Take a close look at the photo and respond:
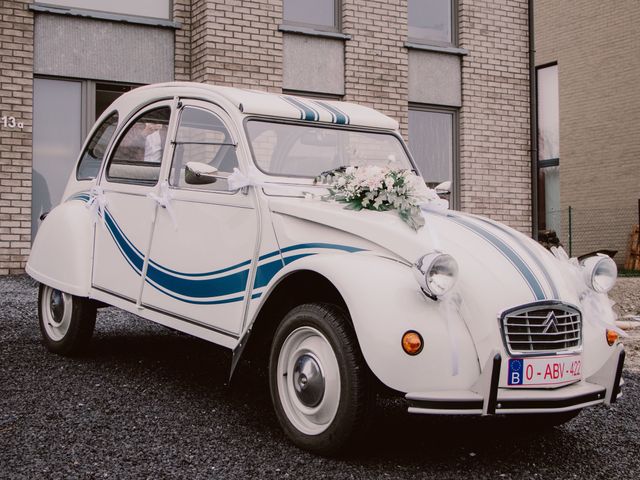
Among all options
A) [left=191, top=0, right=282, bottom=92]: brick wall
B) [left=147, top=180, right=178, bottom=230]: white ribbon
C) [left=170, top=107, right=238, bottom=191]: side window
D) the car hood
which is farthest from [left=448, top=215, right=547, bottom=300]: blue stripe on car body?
[left=191, top=0, right=282, bottom=92]: brick wall

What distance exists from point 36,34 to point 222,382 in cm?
693

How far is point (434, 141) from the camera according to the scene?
13.0 m

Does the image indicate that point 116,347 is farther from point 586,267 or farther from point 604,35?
point 604,35

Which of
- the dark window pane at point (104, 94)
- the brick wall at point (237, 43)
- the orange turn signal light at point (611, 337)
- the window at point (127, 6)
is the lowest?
the orange turn signal light at point (611, 337)

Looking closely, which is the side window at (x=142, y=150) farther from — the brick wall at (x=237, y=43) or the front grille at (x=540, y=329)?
the brick wall at (x=237, y=43)

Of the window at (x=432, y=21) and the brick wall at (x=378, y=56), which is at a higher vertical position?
the window at (x=432, y=21)

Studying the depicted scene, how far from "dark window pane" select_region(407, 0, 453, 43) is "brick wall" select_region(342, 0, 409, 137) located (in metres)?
0.44

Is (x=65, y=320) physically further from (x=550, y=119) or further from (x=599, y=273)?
(x=550, y=119)

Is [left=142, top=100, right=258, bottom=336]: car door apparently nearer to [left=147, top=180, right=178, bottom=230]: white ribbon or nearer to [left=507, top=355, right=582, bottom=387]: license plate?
[left=147, top=180, right=178, bottom=230]: white ribbon

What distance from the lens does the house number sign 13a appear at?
10.1 m

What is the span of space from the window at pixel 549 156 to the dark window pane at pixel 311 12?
10845mm

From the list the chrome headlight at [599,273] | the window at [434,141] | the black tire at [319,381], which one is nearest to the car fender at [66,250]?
the black tire at [319,381]

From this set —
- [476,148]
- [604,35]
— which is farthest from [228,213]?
[604,35]

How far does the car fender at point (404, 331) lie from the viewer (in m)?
3.47
